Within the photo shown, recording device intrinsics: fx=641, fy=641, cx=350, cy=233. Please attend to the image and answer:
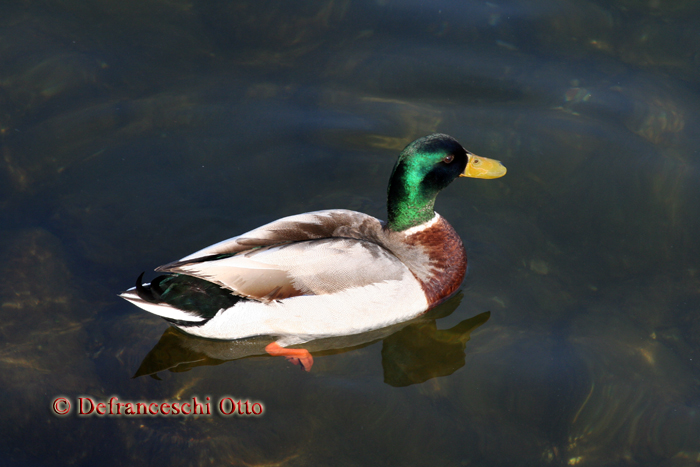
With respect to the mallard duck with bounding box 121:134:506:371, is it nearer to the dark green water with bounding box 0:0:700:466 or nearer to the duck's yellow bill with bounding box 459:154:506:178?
the duck's yellow bill with bounding box 459:154:506:178

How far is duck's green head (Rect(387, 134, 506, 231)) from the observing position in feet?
16.3

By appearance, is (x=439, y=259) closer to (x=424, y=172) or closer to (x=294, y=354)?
(x=424, y=172)

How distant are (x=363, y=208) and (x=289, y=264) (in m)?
1.61

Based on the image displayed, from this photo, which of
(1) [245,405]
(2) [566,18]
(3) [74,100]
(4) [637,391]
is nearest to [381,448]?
(1) [245,405]

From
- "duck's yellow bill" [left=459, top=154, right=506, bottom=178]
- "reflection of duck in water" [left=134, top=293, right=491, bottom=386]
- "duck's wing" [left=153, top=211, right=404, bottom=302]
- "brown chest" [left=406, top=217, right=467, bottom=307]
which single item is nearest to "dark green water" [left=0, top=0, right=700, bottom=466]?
"reflection of duck in water" [left=134, top=293, right=491, bottom=386]

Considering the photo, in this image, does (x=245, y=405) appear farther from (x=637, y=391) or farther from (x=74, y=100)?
(x=74, y=100)

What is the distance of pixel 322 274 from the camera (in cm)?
472

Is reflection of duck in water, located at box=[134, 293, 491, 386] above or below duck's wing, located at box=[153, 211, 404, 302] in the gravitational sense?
below

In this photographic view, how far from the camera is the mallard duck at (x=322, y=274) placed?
4.68m

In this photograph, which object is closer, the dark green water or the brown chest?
the dark green water

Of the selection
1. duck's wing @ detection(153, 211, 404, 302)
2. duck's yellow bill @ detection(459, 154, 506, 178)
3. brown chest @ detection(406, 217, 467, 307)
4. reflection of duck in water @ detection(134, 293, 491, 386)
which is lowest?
reflection of duck in water @ detection(134, 293, 491, 386)

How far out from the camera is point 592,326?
516 centimetres

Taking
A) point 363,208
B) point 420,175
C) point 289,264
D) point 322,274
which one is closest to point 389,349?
point 322,274

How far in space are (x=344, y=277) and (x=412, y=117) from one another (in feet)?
8.61
